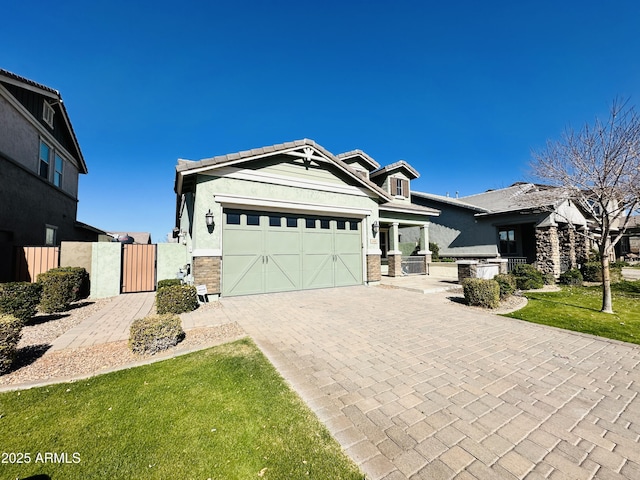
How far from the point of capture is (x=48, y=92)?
13.0 meters

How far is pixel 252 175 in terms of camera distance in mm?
10164

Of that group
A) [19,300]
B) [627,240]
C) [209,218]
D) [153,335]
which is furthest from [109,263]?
[627,240]

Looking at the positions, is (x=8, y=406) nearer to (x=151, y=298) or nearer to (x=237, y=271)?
(x=237, y=271)

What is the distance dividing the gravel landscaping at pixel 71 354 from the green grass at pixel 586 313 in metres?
7.91

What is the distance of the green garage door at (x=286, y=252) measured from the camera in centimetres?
982

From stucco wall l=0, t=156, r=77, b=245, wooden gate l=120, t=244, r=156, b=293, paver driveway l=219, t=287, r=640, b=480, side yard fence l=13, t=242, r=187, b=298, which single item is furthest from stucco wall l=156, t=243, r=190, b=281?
paver driveway l=219, t=287, r=640, b=480

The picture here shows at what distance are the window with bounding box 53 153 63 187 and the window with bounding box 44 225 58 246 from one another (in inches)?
104

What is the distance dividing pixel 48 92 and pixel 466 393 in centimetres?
1978

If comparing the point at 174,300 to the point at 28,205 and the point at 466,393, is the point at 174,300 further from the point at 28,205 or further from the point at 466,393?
the point at 28,205

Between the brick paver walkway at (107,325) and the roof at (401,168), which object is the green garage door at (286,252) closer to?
the brick paver walkway at (107,325)

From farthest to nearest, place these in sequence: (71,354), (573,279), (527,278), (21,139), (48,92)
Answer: (573,279) → (48,92) → (527,278) → (21,139) → (71,354)

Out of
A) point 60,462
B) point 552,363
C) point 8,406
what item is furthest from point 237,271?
point 552,363

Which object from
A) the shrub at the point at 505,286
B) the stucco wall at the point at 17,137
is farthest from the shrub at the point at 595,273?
the stucco wall at the point at 17,137

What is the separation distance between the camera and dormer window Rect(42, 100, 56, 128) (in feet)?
44.7
